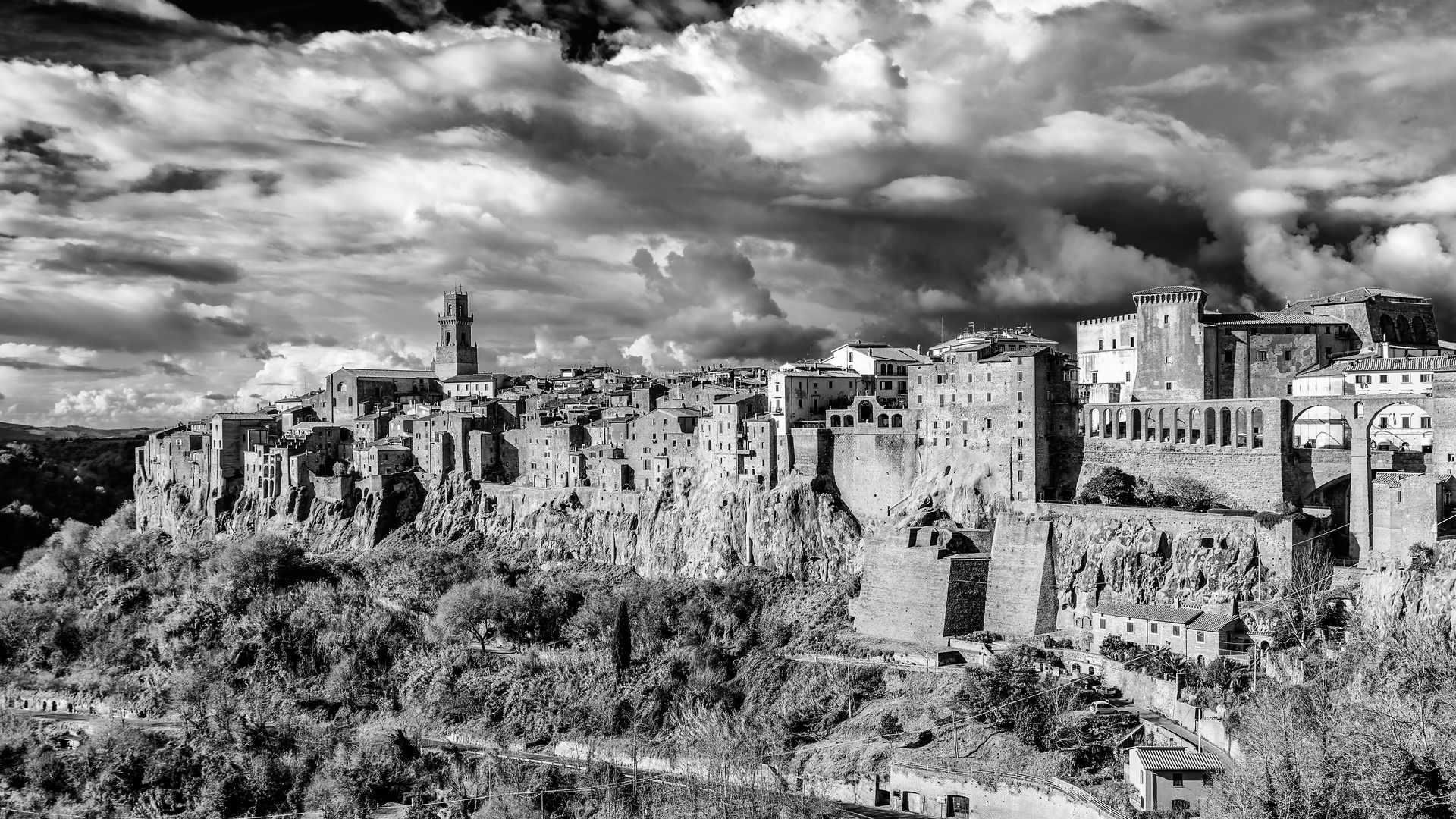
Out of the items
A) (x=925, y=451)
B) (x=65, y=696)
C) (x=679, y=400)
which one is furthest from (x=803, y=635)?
(x=65, y=696)

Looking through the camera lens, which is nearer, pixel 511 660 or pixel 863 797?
pixel 863 797

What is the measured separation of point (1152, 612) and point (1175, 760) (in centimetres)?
945

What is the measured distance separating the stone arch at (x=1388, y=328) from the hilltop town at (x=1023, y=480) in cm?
35

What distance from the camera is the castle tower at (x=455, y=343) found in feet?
350

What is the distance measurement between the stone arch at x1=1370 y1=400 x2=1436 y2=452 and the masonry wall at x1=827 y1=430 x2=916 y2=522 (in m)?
19.5

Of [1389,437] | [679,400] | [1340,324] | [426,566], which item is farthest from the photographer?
[679,400]

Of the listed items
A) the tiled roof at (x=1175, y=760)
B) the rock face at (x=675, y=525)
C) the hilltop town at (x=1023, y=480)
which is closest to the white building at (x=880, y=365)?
the hilltop town at (x=1023, y=480)

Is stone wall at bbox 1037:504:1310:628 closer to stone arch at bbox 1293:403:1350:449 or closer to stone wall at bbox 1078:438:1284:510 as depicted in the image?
stone wall at bbox 1078:438:1284:510

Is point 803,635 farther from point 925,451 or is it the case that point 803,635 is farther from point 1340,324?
point 1340,324

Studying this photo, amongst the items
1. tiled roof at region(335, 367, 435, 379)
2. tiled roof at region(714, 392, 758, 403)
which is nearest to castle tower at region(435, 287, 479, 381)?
tiled roof at region(335, 367, 435, 379)

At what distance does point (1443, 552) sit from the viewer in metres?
42.0

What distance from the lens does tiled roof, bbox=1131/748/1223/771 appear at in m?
36.0

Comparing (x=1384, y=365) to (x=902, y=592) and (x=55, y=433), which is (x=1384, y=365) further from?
(x=55, y=433)

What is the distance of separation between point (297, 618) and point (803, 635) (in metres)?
27.5
